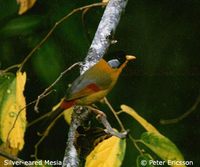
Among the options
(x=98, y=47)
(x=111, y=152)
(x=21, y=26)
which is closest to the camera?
(x=111, y=152)

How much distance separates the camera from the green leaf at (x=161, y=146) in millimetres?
2078

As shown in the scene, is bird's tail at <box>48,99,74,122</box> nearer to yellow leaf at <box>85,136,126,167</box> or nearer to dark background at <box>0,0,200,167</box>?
dark background at <box>0,0,200,167</box>

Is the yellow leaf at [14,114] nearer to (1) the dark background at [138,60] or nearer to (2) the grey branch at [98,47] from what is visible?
(1) the dark background at [138,60]

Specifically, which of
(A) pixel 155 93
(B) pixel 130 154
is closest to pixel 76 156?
(B) pixel 130 154

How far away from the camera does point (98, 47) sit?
2115mm

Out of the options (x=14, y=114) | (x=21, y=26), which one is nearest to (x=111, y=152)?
(x=14, y=114)

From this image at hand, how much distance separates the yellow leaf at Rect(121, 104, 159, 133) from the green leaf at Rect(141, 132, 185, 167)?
0.03 m

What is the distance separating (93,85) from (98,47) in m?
0.18

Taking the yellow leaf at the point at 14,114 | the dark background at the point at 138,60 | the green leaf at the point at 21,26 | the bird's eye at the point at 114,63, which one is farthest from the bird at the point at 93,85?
the green leaf at the point at 21,26

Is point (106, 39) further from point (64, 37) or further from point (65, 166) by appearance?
point (65, 166)

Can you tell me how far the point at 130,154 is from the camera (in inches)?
84.1

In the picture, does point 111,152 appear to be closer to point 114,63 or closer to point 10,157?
point 114,63

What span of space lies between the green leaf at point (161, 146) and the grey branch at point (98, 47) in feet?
0.83

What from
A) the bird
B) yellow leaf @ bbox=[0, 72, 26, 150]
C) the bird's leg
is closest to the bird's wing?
the bird
